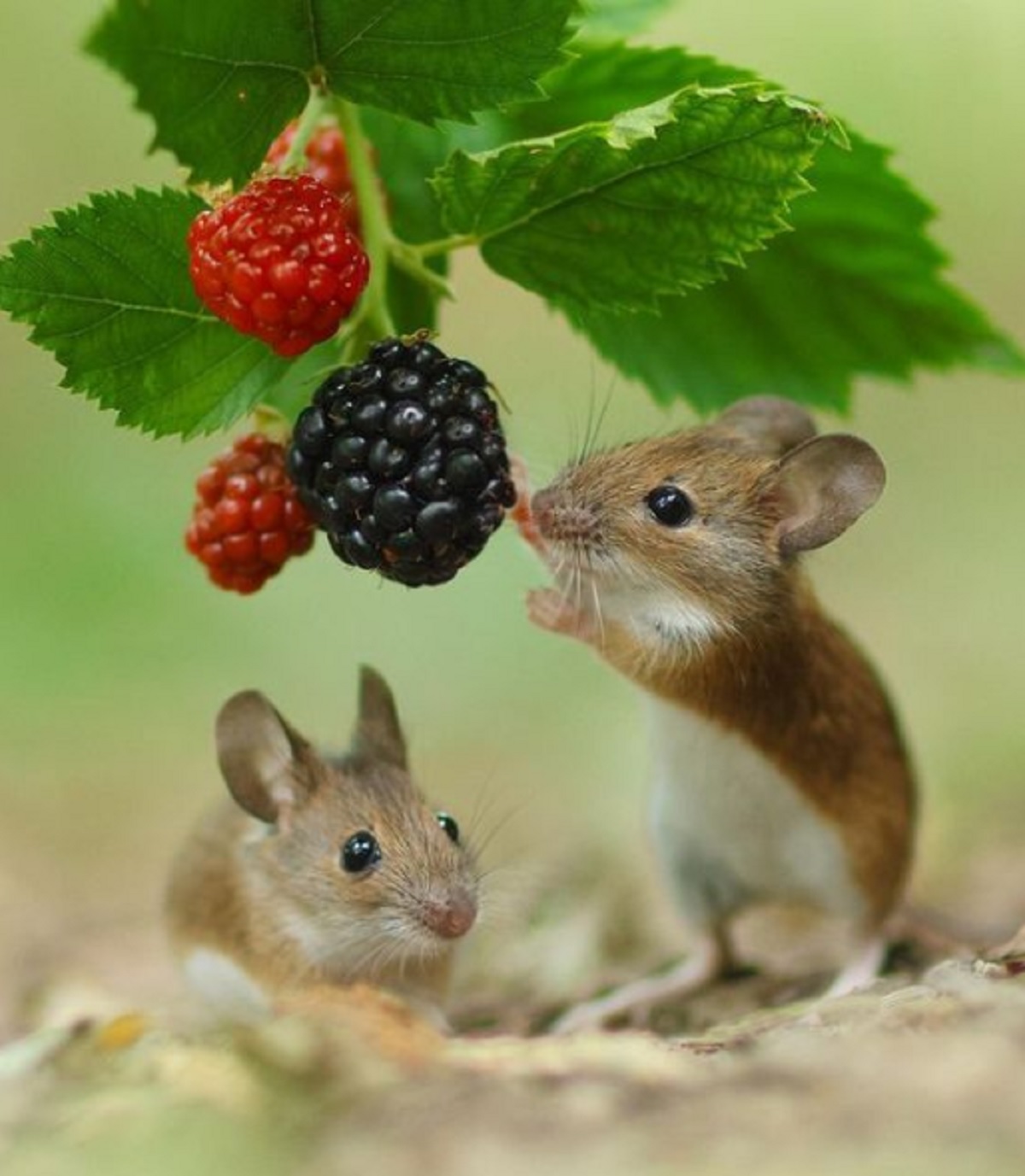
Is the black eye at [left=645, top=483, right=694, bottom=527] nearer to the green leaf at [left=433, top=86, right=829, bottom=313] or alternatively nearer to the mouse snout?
the mouse snout

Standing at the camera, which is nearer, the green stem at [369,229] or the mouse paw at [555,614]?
the green stem at [369,229]

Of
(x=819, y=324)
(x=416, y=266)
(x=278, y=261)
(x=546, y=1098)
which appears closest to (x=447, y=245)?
(x=416, y=266)

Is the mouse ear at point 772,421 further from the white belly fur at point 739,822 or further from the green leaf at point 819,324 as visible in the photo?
the white belly fur at point 739,822

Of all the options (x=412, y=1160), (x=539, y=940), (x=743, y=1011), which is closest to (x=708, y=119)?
(x=412, y=1160)

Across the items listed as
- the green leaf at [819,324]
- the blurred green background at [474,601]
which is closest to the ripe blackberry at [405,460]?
the green leaf at [819,324]

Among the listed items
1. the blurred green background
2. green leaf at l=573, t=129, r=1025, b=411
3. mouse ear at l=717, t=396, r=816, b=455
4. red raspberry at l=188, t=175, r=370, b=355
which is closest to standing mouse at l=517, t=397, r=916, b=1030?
mouse ear at l=717, t=396, r=816, b=455

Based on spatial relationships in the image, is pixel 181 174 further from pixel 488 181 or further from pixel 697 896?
pixel 697 896

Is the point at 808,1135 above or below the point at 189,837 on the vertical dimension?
below

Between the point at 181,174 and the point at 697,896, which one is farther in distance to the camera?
the point at 697,896
